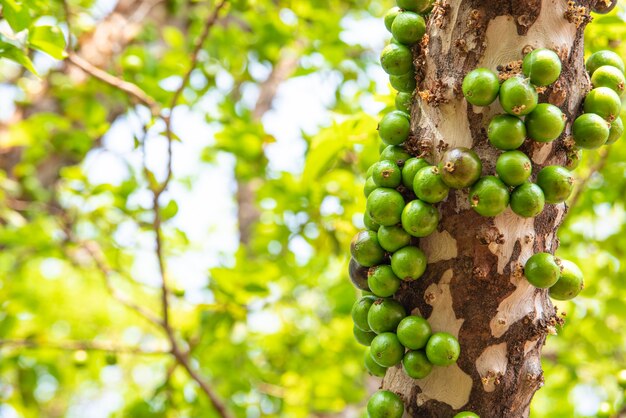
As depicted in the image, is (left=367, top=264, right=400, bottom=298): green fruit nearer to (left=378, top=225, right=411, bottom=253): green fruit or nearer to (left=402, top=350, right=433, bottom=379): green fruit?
(left=378, top=225, right=411, bottom=253): green fruit

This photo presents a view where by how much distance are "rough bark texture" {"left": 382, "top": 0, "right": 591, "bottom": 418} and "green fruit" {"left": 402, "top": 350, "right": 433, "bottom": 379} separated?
0.16ft

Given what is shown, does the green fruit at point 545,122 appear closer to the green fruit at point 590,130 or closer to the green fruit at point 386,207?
the green fruit at point 590,130

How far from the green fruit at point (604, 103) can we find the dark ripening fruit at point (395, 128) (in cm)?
46

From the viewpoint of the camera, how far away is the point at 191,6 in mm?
5480

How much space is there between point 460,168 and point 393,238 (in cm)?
25

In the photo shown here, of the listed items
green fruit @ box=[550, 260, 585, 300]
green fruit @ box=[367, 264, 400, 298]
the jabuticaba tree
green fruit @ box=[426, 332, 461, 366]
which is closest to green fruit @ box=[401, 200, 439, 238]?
the jabuticaba tree

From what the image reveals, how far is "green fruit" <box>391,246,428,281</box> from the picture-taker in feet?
4.66

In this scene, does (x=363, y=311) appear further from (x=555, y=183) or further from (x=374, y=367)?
(x=555, y=183)

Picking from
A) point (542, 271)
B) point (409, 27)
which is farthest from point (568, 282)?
point (409, 27)

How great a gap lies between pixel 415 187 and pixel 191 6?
4677mm

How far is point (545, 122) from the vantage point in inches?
52.9

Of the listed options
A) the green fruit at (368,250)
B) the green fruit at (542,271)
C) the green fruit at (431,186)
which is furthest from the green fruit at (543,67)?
the green fruit at (368,250)

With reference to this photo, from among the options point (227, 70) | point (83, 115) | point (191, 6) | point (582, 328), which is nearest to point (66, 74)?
point (83, 115)

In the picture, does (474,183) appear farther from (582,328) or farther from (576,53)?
(582,328)
